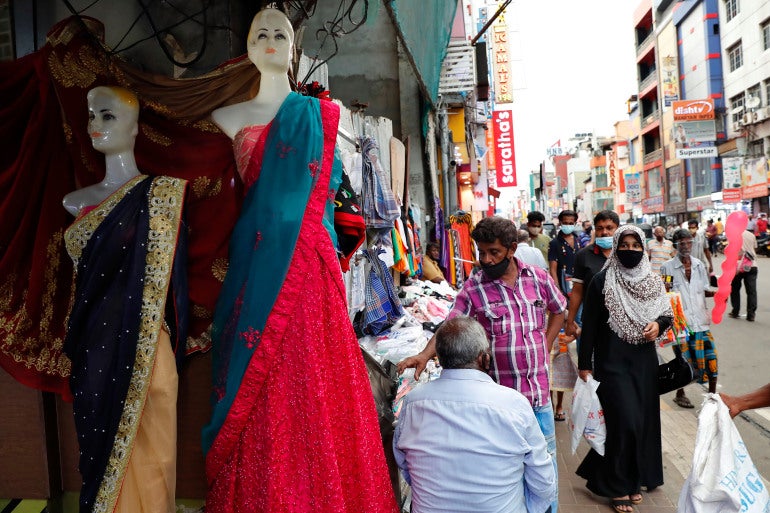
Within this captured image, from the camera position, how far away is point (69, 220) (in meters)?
2.64

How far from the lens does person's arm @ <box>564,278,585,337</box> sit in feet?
12.5

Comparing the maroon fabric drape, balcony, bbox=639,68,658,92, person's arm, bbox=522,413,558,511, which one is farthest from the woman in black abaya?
balcony, bbox=639,68,658,92

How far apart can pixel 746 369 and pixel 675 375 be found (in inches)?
146

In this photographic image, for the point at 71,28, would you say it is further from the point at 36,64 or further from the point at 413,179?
the point at 413,179

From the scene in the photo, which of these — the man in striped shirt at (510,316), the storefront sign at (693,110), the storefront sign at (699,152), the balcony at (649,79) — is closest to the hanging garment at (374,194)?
the man in striped shirt at (510,316)

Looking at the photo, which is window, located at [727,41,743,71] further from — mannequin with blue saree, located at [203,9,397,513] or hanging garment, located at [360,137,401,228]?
mannequin with blue saree, located at [203,9,397,513]

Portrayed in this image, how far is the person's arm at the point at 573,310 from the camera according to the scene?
382 centimetres

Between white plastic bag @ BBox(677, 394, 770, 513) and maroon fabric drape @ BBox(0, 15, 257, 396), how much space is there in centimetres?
204

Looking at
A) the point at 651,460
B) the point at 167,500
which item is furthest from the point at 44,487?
the point at 651,460

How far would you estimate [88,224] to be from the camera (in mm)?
2236

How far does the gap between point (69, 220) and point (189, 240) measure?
0.63m

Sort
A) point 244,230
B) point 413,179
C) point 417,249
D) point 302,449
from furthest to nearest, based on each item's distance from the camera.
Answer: point 413,179
point 417,249
point 244,230
point 302,449

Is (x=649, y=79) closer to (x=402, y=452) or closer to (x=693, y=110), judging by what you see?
(x=693, y=110)

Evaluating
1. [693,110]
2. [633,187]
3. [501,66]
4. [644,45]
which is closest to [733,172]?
[693,110]
